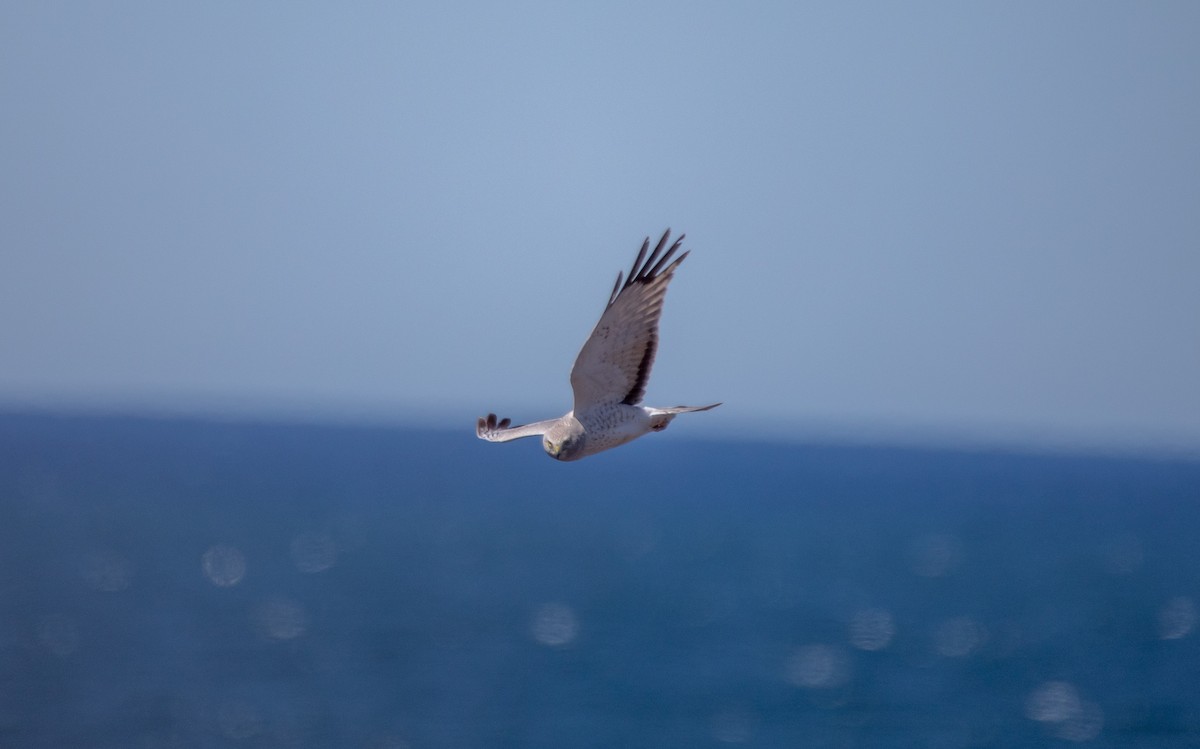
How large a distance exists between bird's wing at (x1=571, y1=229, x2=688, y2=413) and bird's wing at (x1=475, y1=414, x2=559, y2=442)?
53 cm

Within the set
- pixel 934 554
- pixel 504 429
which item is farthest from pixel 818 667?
pixel 504 429

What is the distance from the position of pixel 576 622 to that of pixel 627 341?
39.6 metres

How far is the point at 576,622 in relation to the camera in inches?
1905

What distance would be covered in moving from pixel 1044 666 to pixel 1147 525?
52.2 metres

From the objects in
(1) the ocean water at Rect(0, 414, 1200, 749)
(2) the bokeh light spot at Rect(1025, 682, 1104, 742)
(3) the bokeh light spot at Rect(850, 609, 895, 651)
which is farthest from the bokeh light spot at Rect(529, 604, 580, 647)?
(2) the bokeh light spot at Rect(1025, 682, 1104, 742)

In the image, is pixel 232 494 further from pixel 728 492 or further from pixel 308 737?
pixel 308 737

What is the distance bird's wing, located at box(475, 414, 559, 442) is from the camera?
34.7 feet

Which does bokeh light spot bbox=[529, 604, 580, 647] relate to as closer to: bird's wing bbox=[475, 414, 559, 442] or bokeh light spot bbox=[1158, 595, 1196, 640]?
bokeh light spot bbox=[1158, 595, 1196, 640]

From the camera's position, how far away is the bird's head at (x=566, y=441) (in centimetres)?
988

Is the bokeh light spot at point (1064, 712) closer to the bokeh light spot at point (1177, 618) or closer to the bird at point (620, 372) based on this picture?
the bokeh light spot at point (1177, 618)

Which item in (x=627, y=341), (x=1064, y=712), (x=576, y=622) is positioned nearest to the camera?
(x=627, y=341)

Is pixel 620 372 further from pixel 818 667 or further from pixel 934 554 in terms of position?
pixel 934 554

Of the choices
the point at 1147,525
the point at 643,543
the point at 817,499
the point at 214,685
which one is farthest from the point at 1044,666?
the point at 817,499

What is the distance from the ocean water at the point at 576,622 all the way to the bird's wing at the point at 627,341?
24563mm
